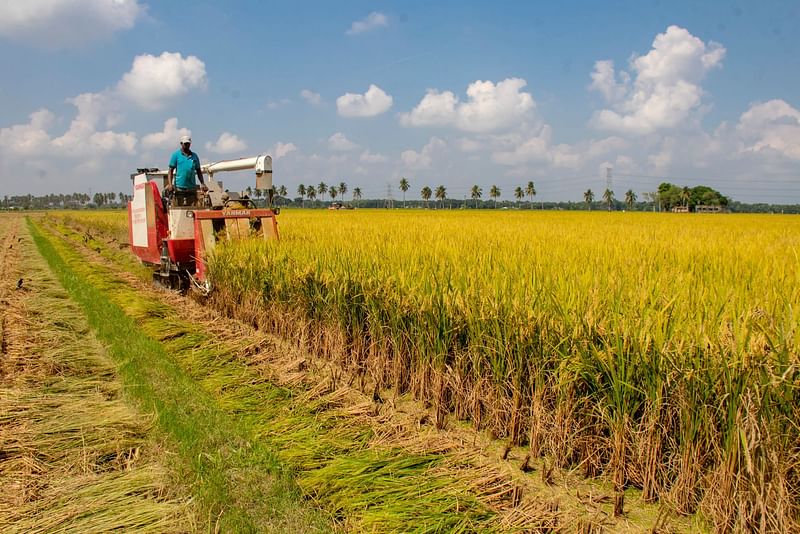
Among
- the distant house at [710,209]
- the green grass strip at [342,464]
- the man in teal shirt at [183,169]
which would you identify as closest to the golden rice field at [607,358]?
the green grass strip at [342,464]

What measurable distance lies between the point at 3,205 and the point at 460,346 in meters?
156

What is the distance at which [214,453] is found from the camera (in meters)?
3.78

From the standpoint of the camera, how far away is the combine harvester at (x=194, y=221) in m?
8.56

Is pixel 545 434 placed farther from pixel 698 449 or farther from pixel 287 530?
pixel 287 530

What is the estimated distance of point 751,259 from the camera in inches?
213

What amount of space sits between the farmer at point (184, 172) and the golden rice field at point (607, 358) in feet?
14.6

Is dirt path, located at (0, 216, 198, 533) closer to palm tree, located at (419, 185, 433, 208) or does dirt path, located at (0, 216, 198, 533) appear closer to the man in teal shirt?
the man in teal shirt

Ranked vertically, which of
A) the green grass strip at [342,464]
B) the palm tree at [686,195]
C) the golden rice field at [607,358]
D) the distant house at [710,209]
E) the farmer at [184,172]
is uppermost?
the palm tree at [686,195]

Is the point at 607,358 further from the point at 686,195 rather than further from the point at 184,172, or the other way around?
the point at 686,195

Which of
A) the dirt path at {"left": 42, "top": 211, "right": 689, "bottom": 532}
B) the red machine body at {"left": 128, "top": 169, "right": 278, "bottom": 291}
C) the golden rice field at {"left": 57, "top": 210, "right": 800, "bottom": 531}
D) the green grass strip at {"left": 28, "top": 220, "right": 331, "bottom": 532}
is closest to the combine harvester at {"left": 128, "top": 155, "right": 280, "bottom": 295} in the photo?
the red machine body at {"left": 128, "top": 169, "right": 278, "bottom": 291}

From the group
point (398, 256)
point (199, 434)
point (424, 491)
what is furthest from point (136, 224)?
point (424, 491)

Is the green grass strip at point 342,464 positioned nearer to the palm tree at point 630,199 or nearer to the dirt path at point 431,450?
the dirt path at point 431,450

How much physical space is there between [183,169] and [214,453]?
21.6ft

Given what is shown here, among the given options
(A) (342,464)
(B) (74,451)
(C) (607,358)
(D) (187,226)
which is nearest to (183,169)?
(D) (187,226)
